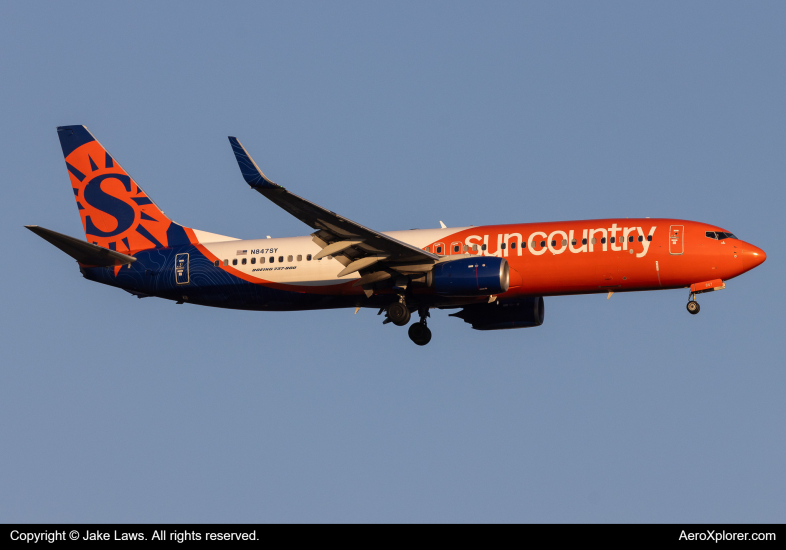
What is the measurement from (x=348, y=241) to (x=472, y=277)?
506cm

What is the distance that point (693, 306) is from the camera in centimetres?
4212

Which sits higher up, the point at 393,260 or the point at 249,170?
the point at 249,170

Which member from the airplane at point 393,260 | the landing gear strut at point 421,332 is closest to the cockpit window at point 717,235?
the airplane at point 393,260

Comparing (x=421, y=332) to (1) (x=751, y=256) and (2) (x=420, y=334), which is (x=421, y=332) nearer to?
(2) (x=420, y=334)

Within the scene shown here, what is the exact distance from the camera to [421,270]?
140ft

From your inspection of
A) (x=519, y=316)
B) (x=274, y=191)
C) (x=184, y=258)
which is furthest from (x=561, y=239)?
(x=184, y=258)

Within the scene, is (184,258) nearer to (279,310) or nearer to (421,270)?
(279,310)

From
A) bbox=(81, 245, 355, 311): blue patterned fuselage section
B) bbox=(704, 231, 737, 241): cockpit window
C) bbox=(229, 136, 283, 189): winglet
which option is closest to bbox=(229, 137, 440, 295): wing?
bbox=(229, 136, 283, 189): winglet

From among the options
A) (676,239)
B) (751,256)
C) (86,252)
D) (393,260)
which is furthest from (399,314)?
(751,256)

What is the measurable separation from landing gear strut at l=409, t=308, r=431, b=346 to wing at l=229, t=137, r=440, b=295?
13.6ft

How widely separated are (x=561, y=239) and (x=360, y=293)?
871cm

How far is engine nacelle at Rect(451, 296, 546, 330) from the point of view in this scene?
46.2m

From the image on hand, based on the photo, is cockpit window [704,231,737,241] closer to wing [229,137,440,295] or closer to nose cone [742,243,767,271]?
nose cone [742,243,767,271]

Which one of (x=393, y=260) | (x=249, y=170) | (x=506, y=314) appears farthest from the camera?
(x=506, y=314)
